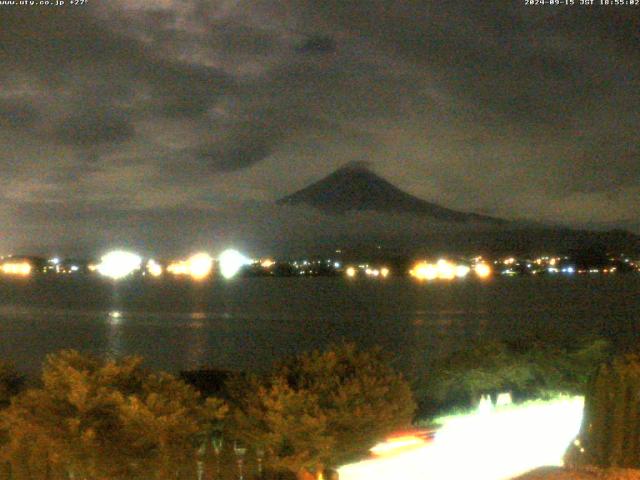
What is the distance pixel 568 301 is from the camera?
338 ft

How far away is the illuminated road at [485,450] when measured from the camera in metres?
7.39

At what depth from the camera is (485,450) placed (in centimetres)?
845

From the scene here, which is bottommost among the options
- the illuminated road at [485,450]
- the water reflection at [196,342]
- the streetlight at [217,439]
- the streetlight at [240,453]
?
the water reflection at [196,342]

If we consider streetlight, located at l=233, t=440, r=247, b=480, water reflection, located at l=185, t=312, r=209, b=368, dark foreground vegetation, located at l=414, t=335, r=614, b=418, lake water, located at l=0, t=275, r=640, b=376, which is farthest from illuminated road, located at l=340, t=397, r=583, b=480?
water reflection, located at l=185, t=312, r=209, b=368

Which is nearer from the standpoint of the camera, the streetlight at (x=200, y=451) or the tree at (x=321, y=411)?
the tree at (x=321, y=411)

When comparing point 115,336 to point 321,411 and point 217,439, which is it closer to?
point 217,439

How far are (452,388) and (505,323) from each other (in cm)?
5827

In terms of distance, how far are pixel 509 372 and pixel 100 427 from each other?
7.77 metres

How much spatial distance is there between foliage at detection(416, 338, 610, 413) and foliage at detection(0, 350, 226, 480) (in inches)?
260

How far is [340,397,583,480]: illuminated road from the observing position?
7387 millimetres

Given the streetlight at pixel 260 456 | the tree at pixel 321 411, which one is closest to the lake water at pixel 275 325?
the tree at pixel 321 411

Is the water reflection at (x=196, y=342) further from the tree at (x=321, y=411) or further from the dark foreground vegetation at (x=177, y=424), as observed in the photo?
the dark foreground vegetation at (x=177, y=424)

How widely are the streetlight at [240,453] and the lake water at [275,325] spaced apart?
80.2 feet


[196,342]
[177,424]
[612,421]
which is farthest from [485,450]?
[196,342]
